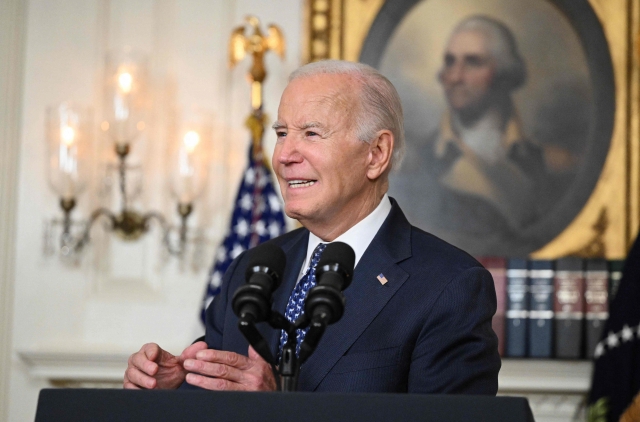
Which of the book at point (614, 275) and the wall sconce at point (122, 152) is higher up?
the wall sconce at point (122, 152)

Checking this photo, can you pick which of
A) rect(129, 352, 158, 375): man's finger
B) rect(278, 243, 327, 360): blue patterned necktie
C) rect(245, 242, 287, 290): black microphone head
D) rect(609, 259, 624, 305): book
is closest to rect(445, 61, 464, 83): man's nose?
rect(609, 259, 624, 305): book

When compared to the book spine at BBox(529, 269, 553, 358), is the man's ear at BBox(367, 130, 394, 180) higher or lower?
higher

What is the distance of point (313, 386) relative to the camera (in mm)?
2264

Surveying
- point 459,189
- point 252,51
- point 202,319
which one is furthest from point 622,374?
point 252,51

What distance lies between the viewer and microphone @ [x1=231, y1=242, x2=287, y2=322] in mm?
1612

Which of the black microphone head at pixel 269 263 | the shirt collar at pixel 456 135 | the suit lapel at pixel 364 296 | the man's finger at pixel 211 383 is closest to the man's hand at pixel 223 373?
the man's finger at pixel 211 383

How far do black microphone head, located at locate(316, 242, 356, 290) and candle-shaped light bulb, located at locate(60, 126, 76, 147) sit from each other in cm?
357

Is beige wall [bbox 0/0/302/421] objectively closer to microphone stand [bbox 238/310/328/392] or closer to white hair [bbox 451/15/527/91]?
white hair [bbox 451/15/527/91]

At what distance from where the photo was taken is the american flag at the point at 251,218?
486cm

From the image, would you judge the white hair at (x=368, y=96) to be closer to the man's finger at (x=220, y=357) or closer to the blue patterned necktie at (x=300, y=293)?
the blue patterned necktie at (x=300, y=293)

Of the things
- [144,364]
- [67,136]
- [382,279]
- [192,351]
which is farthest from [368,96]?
[67,136]

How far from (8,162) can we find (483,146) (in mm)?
2989

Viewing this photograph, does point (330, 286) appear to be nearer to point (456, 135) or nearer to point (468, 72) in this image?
point (456, 135)

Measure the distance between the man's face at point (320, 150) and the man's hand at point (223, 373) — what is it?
1.86 ft
